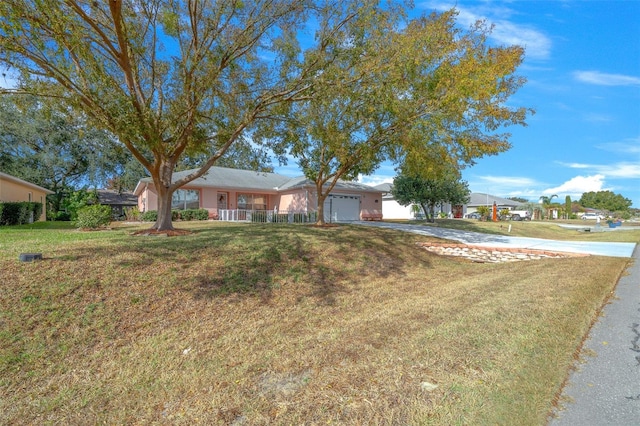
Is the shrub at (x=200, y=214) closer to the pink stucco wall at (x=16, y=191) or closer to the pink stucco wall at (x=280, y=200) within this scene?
the pink stucco wall at (x=280, y=200)

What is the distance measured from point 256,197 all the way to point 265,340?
22013 mm

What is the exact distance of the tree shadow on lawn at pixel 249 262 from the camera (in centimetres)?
622

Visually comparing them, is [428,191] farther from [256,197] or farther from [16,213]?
[16,213]

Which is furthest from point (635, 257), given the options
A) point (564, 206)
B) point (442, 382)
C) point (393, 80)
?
point (564, 206)

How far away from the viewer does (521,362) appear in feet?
11.2

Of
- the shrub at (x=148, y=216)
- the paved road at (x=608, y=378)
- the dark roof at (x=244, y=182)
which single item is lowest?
the paved road at (x=608, y=378)

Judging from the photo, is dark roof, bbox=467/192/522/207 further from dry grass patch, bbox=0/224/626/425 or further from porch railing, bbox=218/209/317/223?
dry grass patch, bbox=0/224/626/425

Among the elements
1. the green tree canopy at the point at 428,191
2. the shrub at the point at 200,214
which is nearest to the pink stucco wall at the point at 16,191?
the shrub at the point at 200,214

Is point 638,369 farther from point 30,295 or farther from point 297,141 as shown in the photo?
point 297,141

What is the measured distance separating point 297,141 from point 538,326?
986 centimetres

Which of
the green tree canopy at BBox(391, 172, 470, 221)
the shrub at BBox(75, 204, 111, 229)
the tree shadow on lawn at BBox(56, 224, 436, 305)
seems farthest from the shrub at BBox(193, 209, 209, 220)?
the green tree canopy at BBox(391, 172, 470, 221)

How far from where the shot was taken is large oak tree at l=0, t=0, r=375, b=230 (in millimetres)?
7387

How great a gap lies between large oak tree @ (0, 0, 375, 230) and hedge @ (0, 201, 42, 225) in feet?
31.3

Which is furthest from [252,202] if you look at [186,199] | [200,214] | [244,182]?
[200,214]
